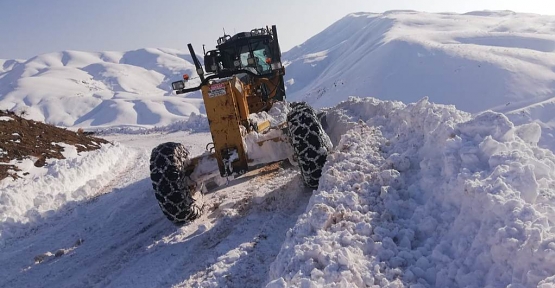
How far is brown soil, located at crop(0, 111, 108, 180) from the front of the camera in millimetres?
11258

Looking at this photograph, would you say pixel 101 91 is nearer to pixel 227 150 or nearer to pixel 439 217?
pixel 227 150

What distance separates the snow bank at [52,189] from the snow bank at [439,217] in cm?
588

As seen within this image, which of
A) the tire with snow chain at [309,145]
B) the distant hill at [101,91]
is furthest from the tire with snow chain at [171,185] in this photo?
the distant hill at [101,91]

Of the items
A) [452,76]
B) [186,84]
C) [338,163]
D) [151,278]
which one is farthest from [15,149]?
[452,76]

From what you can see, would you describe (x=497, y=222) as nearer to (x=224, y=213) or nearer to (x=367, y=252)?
(x=367, y=252)

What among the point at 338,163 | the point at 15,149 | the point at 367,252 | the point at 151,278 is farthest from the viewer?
the point at 15,149

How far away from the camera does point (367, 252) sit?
11.2 ft

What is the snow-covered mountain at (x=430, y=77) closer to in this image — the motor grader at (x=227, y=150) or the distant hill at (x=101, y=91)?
the distant hill at (x=101, y=91)

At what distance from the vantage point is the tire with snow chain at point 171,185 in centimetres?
567

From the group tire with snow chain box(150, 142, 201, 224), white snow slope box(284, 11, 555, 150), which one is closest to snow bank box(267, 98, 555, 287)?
tire with snow chain box(150, 142, 201, 224)

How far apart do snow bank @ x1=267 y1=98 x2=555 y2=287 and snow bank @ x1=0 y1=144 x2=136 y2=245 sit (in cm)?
588

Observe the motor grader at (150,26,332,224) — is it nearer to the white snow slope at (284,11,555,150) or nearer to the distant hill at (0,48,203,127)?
the white snow slope at (284,11,555,150)

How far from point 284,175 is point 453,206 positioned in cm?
418

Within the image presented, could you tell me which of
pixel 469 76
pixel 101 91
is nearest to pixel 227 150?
pixel 469 76
